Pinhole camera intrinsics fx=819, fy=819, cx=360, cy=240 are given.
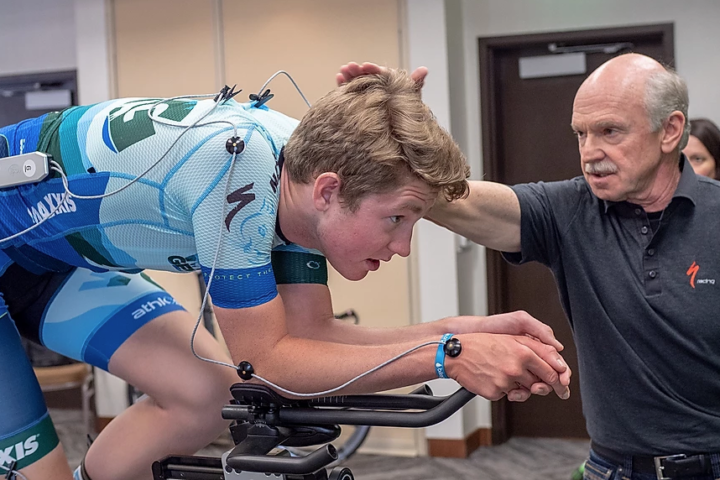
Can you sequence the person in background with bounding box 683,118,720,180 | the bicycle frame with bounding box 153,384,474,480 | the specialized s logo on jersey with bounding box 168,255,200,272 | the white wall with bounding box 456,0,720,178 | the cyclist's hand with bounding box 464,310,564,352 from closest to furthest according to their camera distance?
1. the bicycle frame with bounding box 153,384,474,480
2. the cyclist's hand with bounding box 464,310,564,352
3. the specialized s logo on jersey with bounding box 168,255,200,272
4. the person in background with bounding box 683,118,720,180
5. the white wall with bounding box 456,0,720,178

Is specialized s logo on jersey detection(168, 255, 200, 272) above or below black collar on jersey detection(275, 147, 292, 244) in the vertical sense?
below

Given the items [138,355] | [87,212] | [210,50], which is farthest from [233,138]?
[210,50]

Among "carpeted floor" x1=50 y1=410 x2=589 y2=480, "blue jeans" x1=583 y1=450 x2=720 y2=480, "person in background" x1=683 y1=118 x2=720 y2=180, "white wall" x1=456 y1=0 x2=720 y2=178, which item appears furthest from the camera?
"white wall" x1=456 y1=0 x2=720 y2=178

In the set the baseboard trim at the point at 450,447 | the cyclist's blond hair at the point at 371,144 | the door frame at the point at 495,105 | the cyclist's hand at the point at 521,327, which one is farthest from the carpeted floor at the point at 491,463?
the cyclist's blond hair at the point at 371,144

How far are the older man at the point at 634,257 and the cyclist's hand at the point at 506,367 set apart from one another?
646 millimetres

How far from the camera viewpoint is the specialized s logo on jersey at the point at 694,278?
6.50 ft

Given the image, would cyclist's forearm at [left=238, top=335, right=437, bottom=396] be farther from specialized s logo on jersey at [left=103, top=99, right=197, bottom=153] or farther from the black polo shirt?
the black polo shirt

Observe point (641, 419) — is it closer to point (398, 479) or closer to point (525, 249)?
point (525, 249)

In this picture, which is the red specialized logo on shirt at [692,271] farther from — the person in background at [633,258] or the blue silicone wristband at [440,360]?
the blue silicone wristband at [440,360]

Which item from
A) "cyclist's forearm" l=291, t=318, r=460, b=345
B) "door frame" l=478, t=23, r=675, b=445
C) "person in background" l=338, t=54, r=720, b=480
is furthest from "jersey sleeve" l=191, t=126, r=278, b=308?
"door frame" l=478, t=23, r=675, b=445

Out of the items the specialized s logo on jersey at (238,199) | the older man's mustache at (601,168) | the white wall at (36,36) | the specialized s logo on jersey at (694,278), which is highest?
the white wall at (36,36)

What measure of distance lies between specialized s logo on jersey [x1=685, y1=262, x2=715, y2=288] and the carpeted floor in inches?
96.1

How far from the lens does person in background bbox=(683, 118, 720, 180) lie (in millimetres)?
3400

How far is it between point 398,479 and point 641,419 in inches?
95.3
